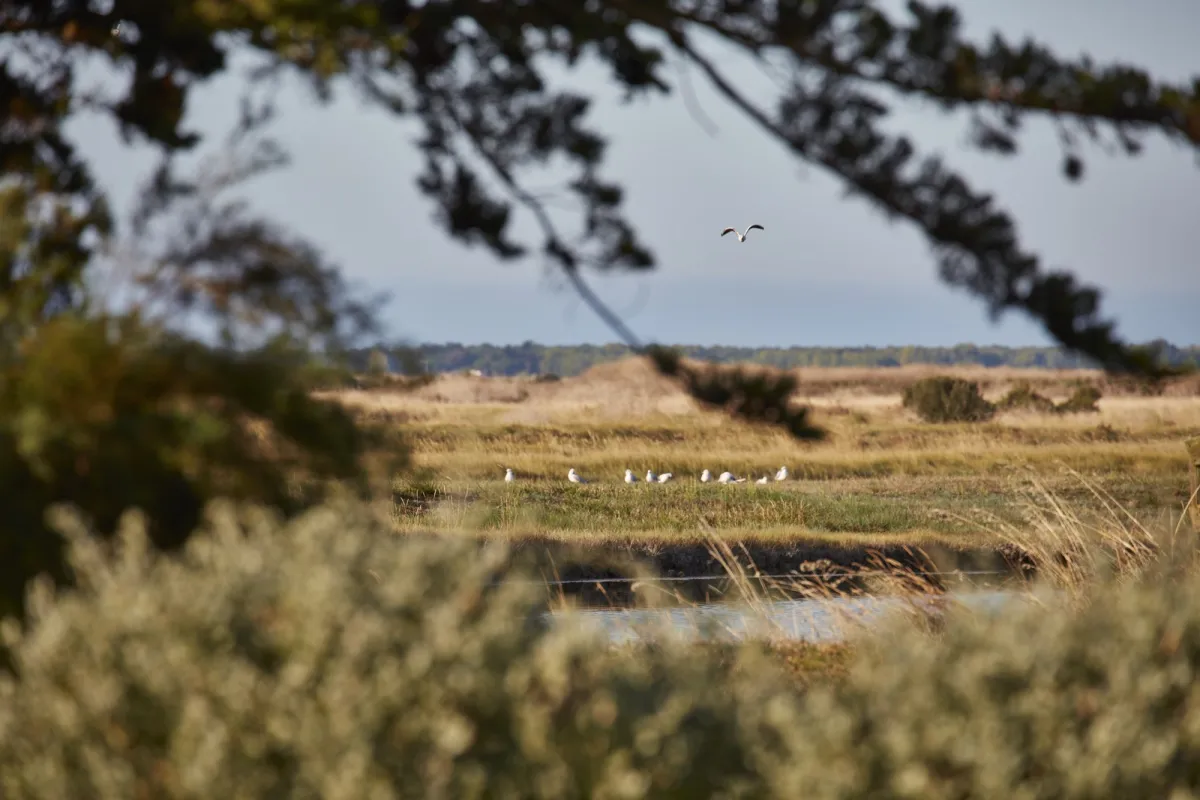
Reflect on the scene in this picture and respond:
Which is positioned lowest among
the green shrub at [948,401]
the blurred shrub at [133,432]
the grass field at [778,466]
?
the grass field at [778,466]

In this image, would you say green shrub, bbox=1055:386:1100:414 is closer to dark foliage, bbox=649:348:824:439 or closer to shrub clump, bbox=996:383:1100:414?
shrub clump, bbox=996:383:1100:414

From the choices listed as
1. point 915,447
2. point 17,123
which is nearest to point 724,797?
point 17,123

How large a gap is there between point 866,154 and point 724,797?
76.8 inches

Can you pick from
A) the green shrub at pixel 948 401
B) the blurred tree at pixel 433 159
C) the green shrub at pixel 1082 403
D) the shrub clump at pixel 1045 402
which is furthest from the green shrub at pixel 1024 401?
the blurred tree at pixel 433 159

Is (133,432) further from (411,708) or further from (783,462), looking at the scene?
(783,462)

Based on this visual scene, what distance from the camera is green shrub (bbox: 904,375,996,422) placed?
32.2 m

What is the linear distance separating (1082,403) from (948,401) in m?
3.06

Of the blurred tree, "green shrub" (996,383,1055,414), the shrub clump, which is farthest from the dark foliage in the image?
"green shrub" (996,383,1055,414)

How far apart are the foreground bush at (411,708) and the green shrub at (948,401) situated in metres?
30.0

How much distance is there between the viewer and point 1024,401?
109ft

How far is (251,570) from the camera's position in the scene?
2.63m

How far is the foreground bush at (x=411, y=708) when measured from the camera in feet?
8.18

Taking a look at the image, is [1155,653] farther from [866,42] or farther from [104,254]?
[104,254]

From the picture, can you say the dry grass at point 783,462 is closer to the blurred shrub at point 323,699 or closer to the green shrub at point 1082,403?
the green shrub at point 1082,403
